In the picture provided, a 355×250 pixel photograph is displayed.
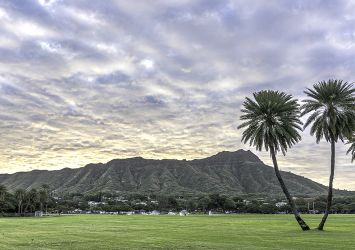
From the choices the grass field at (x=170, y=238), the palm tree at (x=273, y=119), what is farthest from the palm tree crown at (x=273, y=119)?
the grass field at (x=170, y=238)

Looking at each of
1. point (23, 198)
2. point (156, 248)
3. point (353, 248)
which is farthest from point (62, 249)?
point (23, 198)

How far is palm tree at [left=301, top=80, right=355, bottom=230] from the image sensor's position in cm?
6194

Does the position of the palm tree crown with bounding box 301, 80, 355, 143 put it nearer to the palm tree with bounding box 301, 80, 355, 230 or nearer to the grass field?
the palm tree with bounding box 301, 80, 355, 230

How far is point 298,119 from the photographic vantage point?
67562 millimetres

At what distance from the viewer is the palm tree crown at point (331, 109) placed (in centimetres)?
6191

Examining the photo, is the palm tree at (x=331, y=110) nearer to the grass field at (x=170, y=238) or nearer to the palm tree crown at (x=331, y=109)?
the palm tree crown at (x=331, y=109)

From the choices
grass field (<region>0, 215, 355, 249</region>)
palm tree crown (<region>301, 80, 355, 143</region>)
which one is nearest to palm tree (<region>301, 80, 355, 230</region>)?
palm tree crown (<region>301, 80, 355, 143</region>)

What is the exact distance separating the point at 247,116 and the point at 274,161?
9711mm

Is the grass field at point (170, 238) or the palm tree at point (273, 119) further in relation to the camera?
the palm tree at point (273, 119)

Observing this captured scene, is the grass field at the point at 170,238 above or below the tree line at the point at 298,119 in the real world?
below

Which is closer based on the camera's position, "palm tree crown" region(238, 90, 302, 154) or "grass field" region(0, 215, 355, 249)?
"grass field" region(0, 215, 355, 249)

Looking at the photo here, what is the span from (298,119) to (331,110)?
6.30 m

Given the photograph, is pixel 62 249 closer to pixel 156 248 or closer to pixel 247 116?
pixel 156 248

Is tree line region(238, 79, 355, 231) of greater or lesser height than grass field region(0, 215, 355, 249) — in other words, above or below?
above
